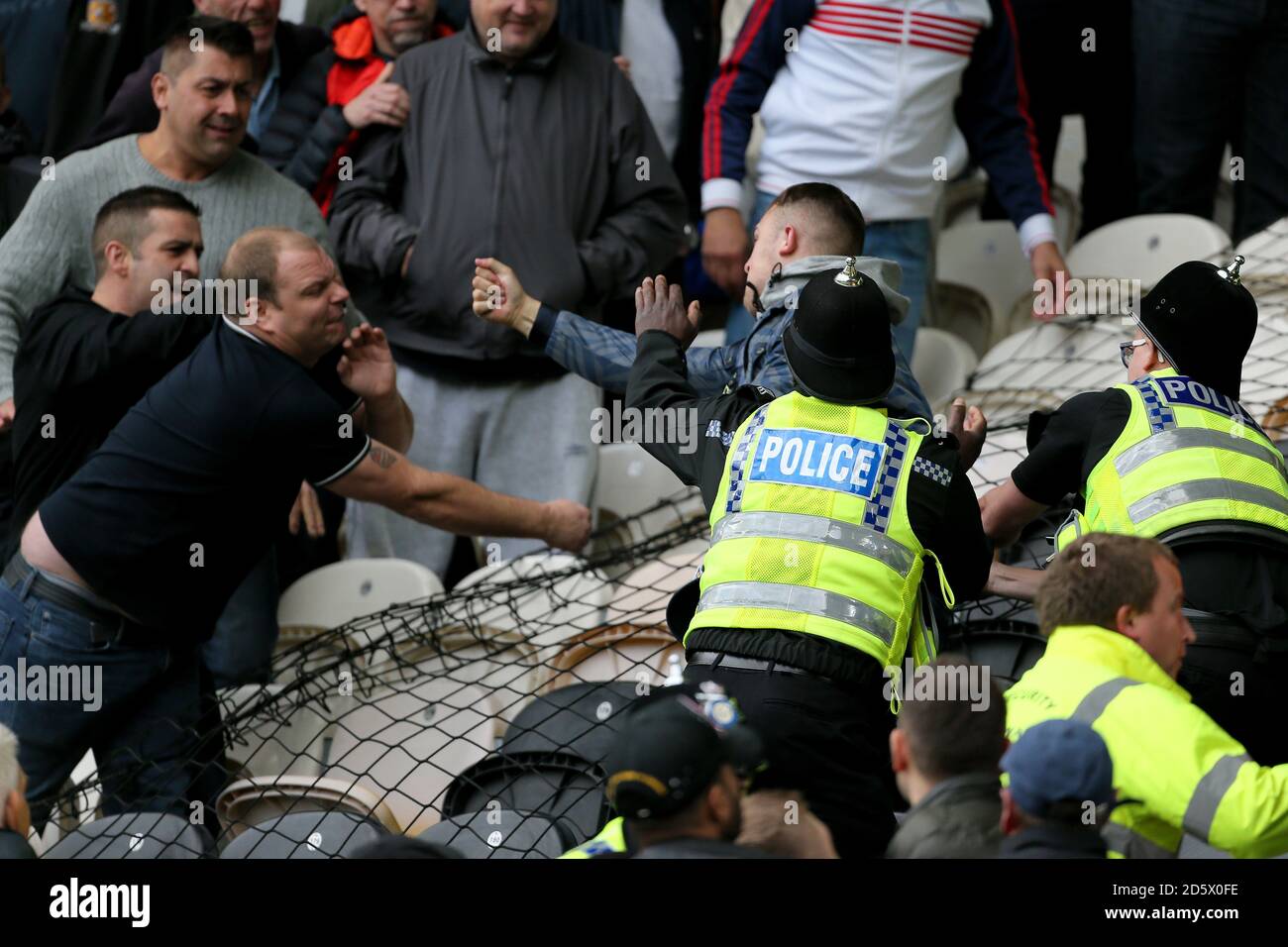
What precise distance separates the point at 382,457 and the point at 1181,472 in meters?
1.98

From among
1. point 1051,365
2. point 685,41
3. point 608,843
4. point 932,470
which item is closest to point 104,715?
point 608,843

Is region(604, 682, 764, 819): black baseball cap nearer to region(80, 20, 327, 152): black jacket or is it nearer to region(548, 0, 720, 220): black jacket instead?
region(80, 20, 327, 152): black jacket

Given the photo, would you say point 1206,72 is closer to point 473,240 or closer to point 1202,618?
point 473,240

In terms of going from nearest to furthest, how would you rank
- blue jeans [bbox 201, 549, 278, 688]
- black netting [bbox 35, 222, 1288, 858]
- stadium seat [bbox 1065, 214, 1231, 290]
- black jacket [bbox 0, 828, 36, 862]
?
black jacket [bbox 0, 828, 36, 862], black netting [bbox 35, 222, 1288, 858], blue jeans [bbox 201, 549, 278, 688], stadium seat [bbox 1065, 214, 1231, 290]

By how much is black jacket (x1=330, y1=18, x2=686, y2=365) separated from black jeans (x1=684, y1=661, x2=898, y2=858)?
2.57 meters

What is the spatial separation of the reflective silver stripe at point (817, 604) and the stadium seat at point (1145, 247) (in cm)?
335

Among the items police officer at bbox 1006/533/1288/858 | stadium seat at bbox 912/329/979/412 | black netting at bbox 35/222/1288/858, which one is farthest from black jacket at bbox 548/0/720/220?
police officer at bbox 1006/533/1288/858

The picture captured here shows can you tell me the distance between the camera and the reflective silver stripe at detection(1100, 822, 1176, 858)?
292cm

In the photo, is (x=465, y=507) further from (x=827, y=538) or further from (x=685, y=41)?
(x=685, y=41)

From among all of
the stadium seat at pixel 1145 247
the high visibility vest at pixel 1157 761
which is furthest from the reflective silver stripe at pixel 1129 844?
the stadium seat at pixel 1145 247

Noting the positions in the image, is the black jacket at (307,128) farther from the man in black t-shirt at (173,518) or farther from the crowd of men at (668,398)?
the man in black t-shirt at (173,518)

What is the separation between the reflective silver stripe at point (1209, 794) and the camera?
2.92 metres

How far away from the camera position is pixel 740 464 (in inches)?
136
